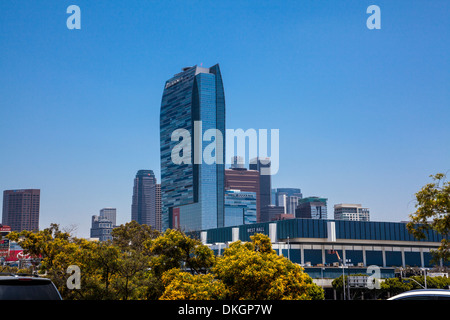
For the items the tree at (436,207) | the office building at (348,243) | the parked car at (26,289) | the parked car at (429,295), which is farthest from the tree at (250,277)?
the office building at (348,243)

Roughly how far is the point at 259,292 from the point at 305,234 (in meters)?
95.6

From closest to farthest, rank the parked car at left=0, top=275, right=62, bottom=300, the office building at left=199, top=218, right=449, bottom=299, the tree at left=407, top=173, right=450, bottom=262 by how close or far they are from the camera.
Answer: the parked car at left=0, top=275, right=62, bottom=300
the tree at left=407, top=173, right=450, bottom=262
the office building at left=199, top=218, right=449, bottom=299

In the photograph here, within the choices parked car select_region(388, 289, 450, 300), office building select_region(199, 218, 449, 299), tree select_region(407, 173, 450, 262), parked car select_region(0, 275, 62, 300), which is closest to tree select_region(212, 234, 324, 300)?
tree select_region(407, 173, 450, 262)

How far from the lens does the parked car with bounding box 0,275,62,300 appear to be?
10699 mm

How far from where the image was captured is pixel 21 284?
10945 millimetres

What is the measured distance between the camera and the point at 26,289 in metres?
10.9

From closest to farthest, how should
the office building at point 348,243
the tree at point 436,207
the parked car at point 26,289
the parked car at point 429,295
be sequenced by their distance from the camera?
the parked car at point 429,295
the parked car at point 26,289
the tree at point 436,207
the office building at point 348,243

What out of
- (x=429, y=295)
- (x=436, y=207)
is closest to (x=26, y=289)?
(x=429, y=295)

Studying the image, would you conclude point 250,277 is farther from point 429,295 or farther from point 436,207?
point 429,295

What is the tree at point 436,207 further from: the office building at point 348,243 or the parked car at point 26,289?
the office building at point 348,243

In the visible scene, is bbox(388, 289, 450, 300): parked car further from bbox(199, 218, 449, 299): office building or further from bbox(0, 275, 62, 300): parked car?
bbox(199, 218, 449, 299): office building

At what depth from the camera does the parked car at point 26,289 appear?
35.1 feet

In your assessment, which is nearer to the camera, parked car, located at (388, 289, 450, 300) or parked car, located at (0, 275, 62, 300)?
parked car, located at (388, 289, 450, 300)
